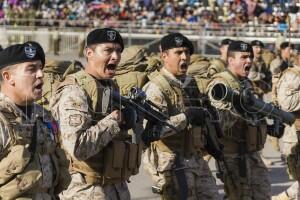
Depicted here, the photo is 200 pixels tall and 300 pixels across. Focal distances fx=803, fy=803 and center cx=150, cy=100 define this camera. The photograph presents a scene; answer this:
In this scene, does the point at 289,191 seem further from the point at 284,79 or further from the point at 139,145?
the point at 139,145

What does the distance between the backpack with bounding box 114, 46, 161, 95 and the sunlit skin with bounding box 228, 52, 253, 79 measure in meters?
0.84

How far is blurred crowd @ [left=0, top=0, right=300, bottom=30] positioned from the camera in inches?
984

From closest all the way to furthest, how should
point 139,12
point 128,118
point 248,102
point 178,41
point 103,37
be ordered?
point 128,118 < point 103,37 < point 178,41 < point 248,102 < point 139,12

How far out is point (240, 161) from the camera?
7355mm

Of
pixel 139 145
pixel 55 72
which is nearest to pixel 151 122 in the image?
pixel 139 145

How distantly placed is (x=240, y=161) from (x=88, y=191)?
2.36 meters

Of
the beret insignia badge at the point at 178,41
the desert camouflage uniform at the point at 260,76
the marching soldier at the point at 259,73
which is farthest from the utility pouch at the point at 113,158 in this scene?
the desert camouflage uniform at the point at 260,76

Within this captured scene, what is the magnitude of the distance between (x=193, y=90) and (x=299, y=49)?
3261 mm

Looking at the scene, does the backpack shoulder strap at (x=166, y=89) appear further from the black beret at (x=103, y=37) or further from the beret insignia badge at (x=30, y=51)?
the beret insignia badge at (x=30, y=51)

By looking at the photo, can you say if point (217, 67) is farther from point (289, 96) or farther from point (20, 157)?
point (20, 157)

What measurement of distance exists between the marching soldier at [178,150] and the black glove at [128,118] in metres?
1.18

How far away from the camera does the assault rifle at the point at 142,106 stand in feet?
17.6

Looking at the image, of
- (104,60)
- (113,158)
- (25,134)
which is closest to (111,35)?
(104,60)

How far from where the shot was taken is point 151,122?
19.7ft
